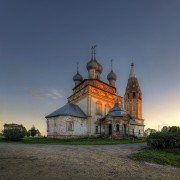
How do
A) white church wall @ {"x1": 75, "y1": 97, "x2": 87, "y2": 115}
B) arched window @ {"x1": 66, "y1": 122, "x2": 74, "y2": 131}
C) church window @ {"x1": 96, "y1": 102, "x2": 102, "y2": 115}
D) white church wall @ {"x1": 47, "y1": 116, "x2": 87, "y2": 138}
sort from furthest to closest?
church window @ {"x1": 96, "y1": 102, "x2": 102, "y2": 115}
white church wall @ {"x1": 75, "y1": 97, "x2": 87, "y2": 115}
arched window @ {"x1": 66, "y1": 122, "x2": 74, "y2": 131}
white church wall @ {"x1": 47, "y1": 116, "x2": 87, "y2": 138}

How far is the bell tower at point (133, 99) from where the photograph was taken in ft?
181

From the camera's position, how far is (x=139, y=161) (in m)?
10.9

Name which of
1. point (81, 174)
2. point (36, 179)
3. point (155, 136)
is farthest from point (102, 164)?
point (155, 136)

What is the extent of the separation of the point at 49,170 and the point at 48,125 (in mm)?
27777

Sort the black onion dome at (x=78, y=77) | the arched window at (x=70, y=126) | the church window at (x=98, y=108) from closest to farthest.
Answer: the arched window at (x=70, y=126), the church window at (x=98, y=108), the black onion dome at (x=78, y=77)

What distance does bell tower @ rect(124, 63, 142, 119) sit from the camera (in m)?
55.0

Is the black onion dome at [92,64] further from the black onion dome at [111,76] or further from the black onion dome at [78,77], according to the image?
the black onion dome at [111,76]

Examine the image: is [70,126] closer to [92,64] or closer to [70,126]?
[70,126]

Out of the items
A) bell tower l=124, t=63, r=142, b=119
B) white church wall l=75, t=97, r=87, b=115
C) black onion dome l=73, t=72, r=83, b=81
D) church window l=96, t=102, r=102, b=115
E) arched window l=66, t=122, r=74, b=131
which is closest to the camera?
arched window l=66, t=122, r=74, b=131

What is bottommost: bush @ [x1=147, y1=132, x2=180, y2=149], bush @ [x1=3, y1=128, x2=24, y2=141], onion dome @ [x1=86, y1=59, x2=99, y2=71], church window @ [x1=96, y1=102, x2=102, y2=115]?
bush @ [x1=3, y1=128, x2=24, y2=141]

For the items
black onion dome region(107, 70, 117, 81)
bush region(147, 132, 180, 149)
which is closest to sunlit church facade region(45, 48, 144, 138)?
black onion dome region(107, 70, 117, 81)

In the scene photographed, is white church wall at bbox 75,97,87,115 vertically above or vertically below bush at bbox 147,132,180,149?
above

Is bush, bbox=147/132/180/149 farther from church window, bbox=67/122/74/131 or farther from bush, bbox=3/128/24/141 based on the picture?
church window, bbox=67/122/74/131

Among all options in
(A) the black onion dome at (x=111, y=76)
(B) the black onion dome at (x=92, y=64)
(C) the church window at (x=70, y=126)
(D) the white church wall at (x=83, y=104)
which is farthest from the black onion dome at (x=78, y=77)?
(C) the church window at (x=70, y=126)
